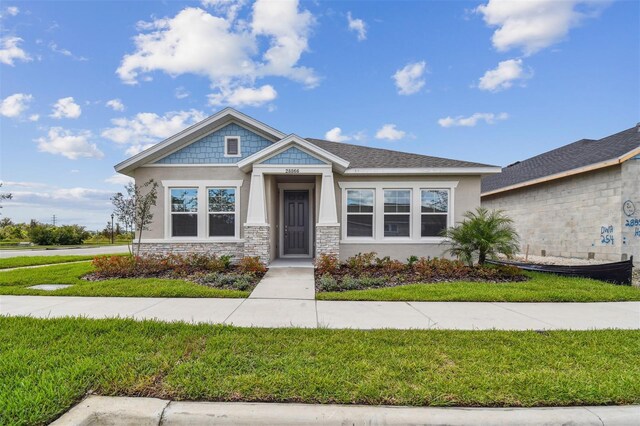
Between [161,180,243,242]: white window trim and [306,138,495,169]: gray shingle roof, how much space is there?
14.2 feet

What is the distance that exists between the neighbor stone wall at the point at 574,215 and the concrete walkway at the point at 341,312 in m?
5.06

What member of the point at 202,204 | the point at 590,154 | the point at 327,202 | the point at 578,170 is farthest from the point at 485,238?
the point at 202,204

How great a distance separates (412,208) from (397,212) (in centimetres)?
56

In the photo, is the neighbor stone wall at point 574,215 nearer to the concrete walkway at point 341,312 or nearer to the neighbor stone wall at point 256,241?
the concrete walkway at point 341,312

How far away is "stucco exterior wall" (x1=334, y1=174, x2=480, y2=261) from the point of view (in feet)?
37.5

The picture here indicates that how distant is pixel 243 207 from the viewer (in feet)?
37.1

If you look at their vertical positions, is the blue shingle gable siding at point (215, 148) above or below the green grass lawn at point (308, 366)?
above

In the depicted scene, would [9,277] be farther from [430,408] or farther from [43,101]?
[430,408]

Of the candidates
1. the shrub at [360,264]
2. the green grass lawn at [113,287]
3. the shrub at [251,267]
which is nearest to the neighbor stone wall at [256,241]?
the shrub at [251,267]

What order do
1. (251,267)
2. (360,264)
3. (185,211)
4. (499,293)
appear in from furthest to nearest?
(185,211), (360,264), (251,267), (499,293)

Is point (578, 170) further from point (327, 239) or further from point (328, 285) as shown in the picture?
point (328, 285)

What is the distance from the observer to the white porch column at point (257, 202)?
10.2 m

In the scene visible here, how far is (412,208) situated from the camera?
11.5 meters

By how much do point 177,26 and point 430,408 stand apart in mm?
12100
